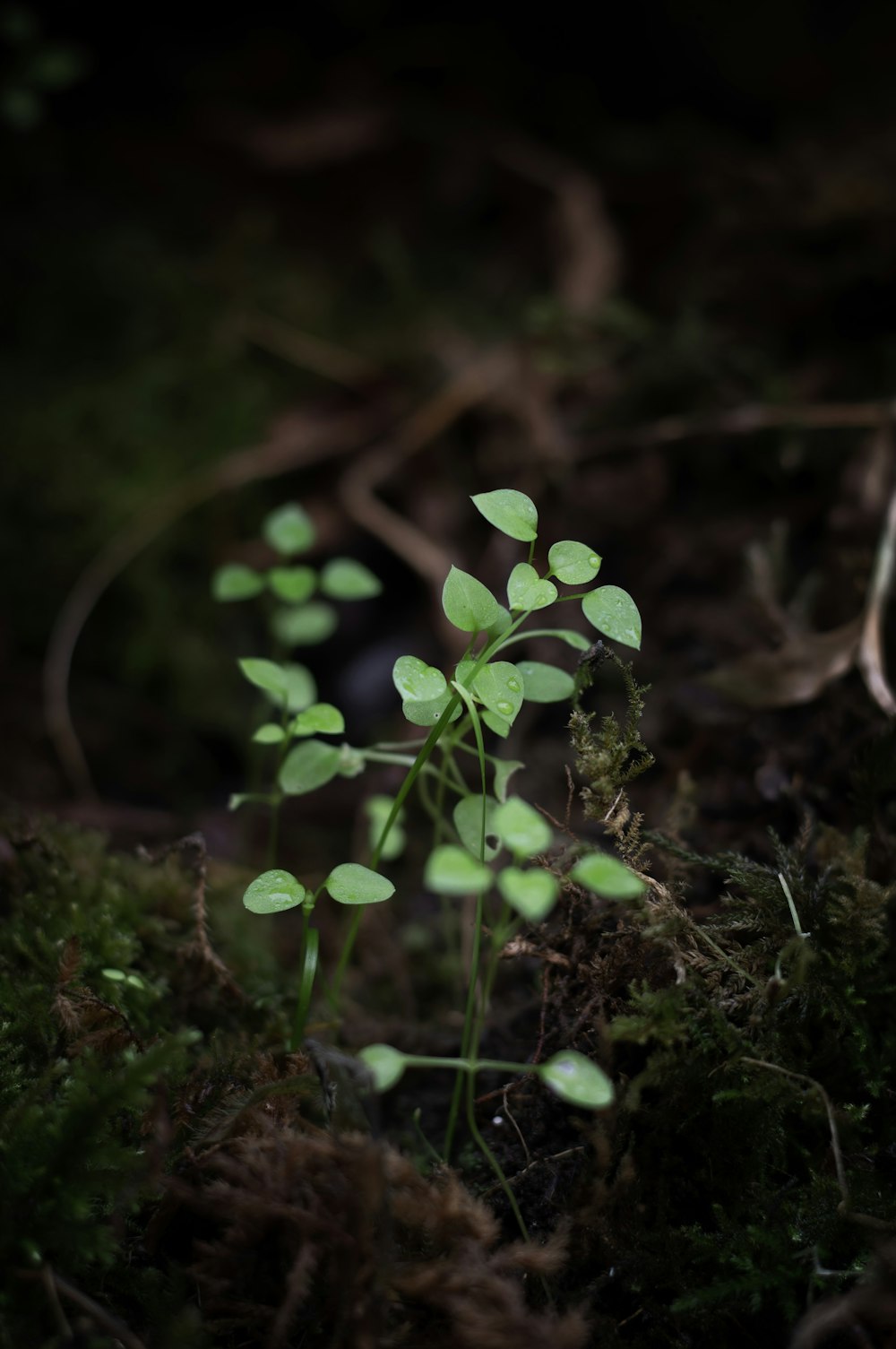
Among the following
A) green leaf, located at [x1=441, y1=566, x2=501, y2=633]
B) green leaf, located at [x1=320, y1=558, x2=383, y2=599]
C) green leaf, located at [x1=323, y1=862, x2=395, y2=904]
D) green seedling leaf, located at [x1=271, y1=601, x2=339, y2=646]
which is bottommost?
green seedling leaf, located at [x1=271, y1=601, x2=339, y2=646]

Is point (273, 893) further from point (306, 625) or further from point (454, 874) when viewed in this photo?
point (306, 625)

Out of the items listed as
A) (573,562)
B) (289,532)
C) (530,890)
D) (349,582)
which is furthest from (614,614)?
(289,532)

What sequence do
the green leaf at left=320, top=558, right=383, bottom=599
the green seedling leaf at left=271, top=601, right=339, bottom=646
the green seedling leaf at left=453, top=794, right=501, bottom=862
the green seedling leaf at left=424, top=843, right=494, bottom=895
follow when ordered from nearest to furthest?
the green seedling leaf at left=424, top=843, right=494, bottom=895 < the green seedling leaf at left=453, top=794, right=501, bottom=862 < the green leaf at left=320, top=558, right=383, bottom=599 < the green seedling leaf at left=271, top=601, right=339, bottom=646

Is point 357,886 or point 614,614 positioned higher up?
point 614,614

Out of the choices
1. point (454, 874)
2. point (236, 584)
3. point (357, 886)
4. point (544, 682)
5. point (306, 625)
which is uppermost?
point (454, 874)

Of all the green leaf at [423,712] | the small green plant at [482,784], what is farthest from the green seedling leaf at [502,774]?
the green leaf at [423,712]

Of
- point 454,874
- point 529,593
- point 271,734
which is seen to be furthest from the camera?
point 271,734

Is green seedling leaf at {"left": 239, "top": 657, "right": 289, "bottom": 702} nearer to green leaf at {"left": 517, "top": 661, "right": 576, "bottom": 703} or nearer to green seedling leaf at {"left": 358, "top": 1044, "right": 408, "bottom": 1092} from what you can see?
green leaf at {"left": 517, "top": 661, "right": 576, "bottom": 703}

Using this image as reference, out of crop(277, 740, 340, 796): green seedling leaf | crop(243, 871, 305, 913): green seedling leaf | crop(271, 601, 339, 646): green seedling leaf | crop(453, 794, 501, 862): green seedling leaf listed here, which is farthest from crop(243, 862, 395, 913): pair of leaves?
crop(271, 601, 339, 646): green seedling leaf

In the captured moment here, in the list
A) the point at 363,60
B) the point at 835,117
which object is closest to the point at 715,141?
the point at 835,117
